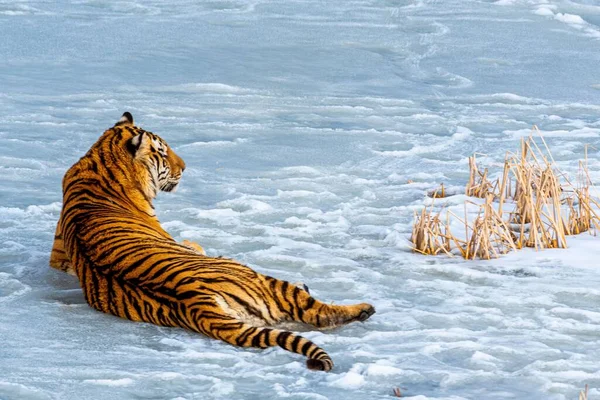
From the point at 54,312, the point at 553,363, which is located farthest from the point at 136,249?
the point at 553,363

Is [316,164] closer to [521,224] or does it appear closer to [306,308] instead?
[521,224]

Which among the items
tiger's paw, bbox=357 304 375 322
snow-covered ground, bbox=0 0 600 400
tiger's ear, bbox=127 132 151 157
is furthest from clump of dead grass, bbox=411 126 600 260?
tiger's ear, bbox=127 132 151 157

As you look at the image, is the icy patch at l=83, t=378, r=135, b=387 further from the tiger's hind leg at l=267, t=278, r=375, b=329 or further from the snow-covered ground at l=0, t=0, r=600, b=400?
the tiger's hind leg at l=267, t=278, r=375, b=329

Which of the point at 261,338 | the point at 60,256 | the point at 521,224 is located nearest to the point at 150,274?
the point at 261,338

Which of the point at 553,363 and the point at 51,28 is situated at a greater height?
the point at 51,28

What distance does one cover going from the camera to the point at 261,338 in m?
4.98

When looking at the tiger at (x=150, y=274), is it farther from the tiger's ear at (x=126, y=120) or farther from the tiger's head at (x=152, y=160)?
the tiger's ear at (x=126, y=120)

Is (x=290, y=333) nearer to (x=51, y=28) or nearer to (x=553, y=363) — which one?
(x=553, y=363)

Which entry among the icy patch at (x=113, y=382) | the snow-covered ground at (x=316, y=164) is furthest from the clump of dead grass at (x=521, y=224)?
the icy patch at (x=113, y=382)

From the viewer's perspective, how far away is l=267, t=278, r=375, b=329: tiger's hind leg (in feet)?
17.4

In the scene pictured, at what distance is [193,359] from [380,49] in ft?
34.8

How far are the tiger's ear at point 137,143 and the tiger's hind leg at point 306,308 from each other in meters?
1.54

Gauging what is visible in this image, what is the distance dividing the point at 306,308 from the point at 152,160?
1736 millimetres

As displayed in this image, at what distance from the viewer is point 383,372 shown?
486 centimetres
